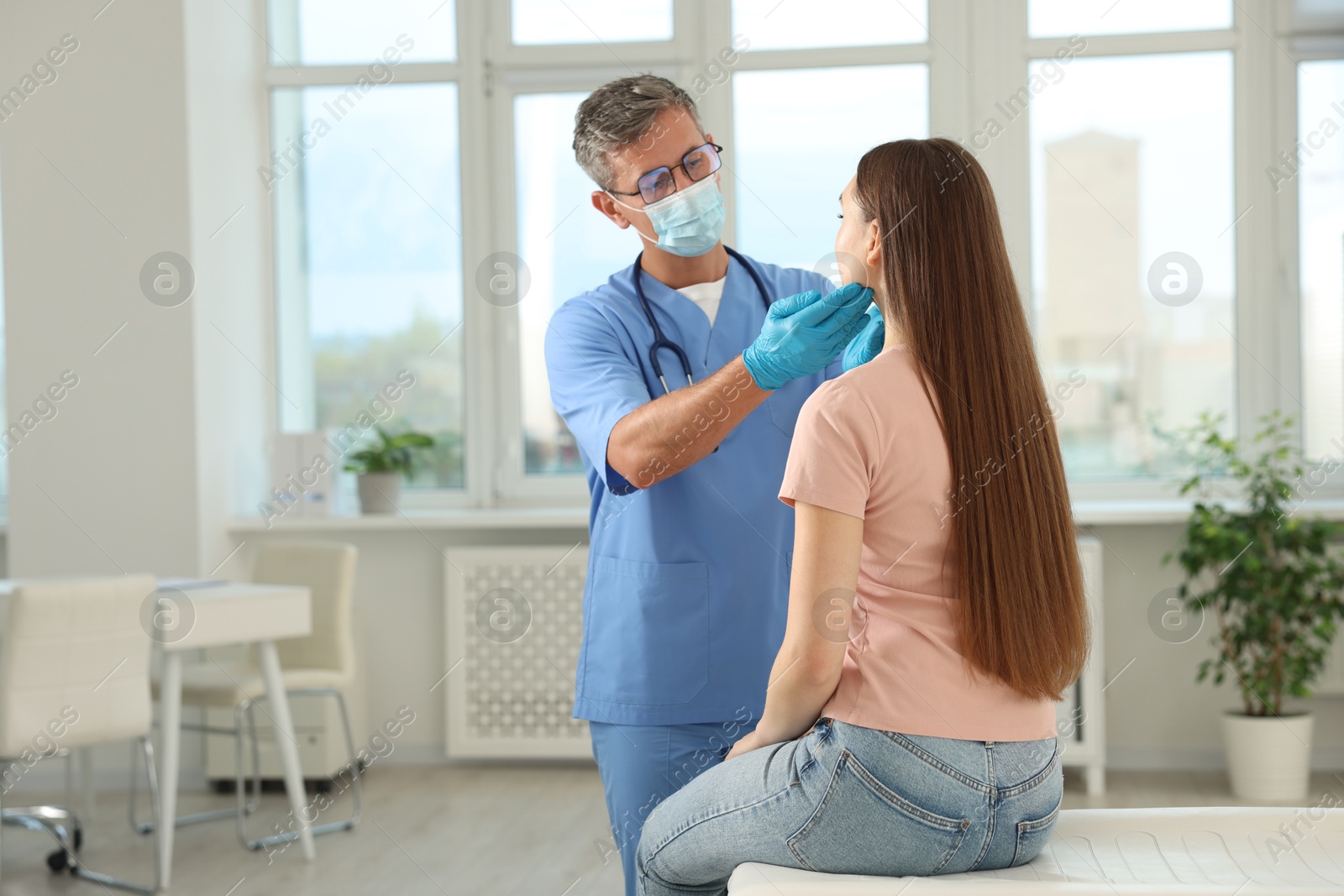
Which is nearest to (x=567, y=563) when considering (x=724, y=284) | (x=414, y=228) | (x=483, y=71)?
(x=414, y=228)

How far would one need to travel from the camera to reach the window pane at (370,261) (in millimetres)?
4062

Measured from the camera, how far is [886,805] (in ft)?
3.47

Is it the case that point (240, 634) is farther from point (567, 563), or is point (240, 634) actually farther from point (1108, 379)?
point (1108, 379)

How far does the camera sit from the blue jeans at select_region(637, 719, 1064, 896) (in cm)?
106

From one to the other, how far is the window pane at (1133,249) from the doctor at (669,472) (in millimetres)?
2485

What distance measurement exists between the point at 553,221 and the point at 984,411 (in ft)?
10.1

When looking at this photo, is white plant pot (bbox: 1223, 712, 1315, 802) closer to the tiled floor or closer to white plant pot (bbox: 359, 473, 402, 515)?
the tiled floor

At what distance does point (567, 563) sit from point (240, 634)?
1.19m

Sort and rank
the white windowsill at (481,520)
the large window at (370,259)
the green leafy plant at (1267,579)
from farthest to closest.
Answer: the large window at (370,259), the white windowsill at (481,520), the green leafy plant at (1267,579)

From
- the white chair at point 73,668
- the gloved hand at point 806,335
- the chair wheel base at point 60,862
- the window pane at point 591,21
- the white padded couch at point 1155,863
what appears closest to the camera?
the white padded couch at point 1155,863

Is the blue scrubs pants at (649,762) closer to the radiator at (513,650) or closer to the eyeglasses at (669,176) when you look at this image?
the eyeglasses at (669,176)

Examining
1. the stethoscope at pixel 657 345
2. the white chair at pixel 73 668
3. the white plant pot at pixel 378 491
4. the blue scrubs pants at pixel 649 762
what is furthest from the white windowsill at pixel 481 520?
the blue scrubs pants at pixel 649 762

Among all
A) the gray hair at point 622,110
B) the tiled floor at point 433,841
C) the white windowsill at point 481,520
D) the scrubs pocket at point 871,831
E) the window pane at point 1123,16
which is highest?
the window pane at point 1123,16

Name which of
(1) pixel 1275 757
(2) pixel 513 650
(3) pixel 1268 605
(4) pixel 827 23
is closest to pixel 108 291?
(2) pixel 513 650
